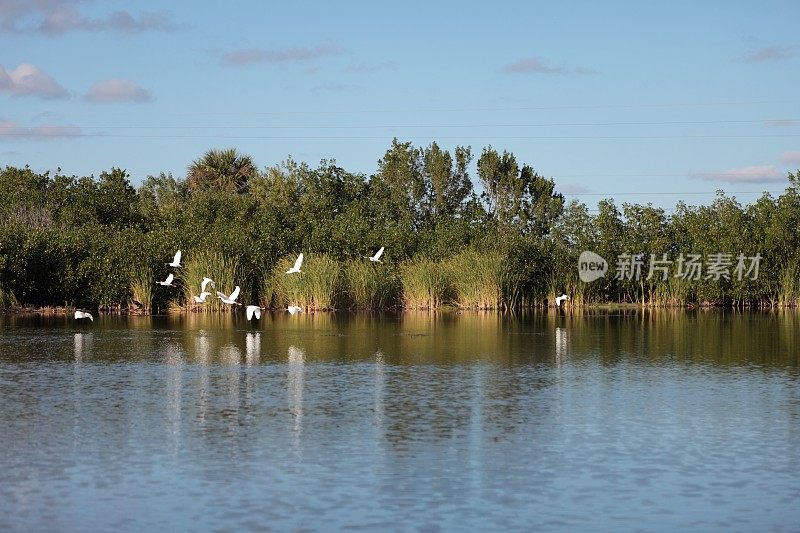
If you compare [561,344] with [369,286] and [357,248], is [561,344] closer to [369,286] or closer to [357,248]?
[369,286]

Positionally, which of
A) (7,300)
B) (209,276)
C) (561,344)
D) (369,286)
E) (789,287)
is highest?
(209,276)

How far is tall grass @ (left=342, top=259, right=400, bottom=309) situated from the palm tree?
25.6 meters

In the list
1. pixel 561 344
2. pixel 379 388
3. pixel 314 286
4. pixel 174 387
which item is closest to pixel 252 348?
pixel 561 344

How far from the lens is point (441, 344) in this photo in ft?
93.9

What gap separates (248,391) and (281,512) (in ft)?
28.0

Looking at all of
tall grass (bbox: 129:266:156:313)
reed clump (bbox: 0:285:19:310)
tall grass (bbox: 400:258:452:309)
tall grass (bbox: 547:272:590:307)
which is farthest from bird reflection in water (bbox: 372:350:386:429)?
tall grass (bbox: 547:272:590:307)

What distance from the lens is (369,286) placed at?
157ft

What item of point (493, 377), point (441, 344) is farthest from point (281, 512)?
point (441, 344)

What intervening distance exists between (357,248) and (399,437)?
38751 millimetres

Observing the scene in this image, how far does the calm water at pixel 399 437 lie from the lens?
416 inches

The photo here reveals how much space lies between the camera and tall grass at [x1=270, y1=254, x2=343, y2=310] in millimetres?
46281

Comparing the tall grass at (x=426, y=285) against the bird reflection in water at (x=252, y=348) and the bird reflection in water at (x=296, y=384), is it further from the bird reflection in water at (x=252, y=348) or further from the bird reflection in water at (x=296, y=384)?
the bird reflection in water at (x=296, y=384)

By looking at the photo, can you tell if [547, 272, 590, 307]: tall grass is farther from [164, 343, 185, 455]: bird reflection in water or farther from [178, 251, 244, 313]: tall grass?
[164, 343, 185, 455]: bird reflection in water

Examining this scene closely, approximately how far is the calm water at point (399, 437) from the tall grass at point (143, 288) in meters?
19.0
